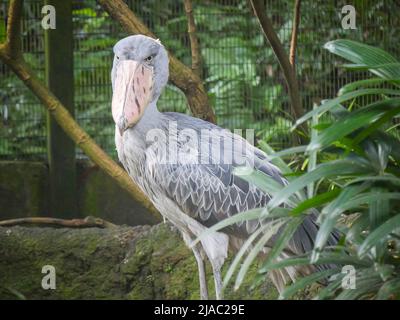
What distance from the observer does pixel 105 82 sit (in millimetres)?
5816

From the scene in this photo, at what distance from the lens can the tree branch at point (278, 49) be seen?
4.31 metres

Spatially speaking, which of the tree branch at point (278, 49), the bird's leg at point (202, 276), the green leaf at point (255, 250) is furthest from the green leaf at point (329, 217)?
the tree branch at point (278, 49)

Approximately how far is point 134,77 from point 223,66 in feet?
5.92

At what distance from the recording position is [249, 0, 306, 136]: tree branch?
431 centimetres

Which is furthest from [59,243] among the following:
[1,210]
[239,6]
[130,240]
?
[239,6]

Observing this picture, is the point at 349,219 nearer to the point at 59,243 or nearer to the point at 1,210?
the point at 59,243

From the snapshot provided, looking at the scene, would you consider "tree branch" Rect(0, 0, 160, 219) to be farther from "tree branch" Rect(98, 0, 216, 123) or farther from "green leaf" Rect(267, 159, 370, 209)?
"green leaf" Rect(267, 159, 370, 209)

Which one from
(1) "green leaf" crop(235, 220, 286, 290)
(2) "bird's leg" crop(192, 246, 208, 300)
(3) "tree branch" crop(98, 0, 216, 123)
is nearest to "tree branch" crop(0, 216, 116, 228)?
(3) "tree branch" crop(98, 0, 216, 123)

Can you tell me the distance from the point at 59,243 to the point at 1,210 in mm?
940

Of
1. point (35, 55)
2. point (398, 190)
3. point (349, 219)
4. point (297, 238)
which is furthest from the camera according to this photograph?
point (35, 55)

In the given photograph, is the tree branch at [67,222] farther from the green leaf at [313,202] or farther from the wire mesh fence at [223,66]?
the green leaf at [313,202]

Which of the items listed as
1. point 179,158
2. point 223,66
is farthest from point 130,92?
point 223,66

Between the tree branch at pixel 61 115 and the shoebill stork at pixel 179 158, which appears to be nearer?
the shoebill stork at pixel 179 158

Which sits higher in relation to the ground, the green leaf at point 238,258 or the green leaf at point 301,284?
the green leaf at point 238,258
